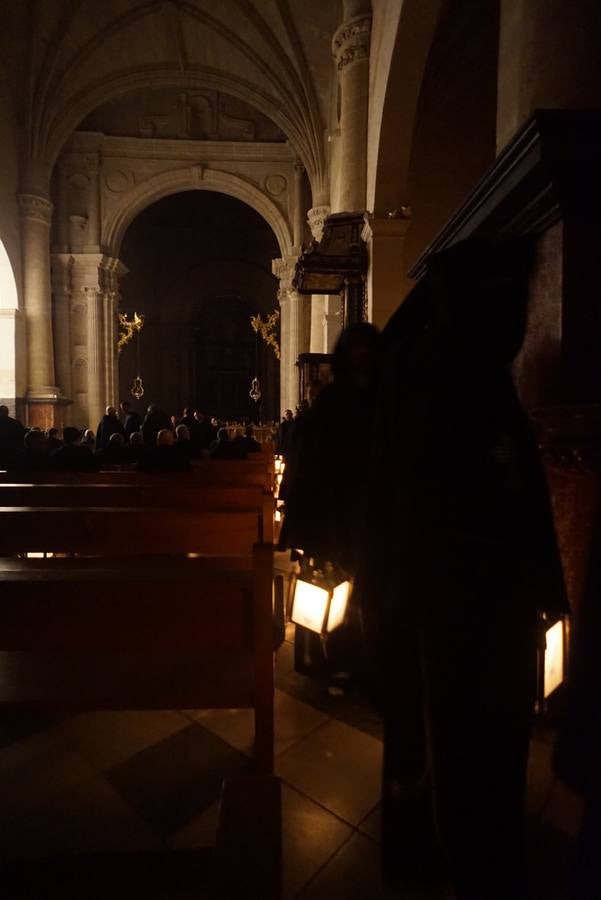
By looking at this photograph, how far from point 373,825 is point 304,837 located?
0.23m

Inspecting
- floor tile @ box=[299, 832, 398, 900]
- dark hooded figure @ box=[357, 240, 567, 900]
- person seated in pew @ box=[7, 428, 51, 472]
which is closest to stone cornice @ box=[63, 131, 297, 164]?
person seated in pew @ box=[7, 428, 51, 472]

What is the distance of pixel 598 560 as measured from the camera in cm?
100

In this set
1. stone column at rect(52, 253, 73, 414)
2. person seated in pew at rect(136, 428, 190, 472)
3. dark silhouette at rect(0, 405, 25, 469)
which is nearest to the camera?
person seated in pew at rect(136, 428, 190, 472)

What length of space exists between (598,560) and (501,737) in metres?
0.55

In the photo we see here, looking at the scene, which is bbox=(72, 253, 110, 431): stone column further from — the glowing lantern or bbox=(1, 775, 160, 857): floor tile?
bbox=(1, 775, 160, 857): floor tile

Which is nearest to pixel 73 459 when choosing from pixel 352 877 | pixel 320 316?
pixel 352 877

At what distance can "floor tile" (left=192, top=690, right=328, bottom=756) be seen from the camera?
2.25m

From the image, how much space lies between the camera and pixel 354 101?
7.94m

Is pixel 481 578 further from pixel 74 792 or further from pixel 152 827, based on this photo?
pixel 74 792

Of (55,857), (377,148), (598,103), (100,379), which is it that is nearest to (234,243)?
(100,379)

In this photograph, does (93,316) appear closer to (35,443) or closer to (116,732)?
(35,443)

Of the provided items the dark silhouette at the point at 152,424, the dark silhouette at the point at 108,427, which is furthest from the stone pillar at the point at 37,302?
the dark silhouette at the point at 152,424

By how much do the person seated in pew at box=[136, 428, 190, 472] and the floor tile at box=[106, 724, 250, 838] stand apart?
275cm

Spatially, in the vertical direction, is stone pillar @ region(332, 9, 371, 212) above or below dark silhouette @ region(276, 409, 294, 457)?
above
